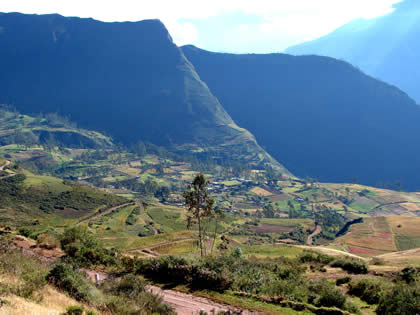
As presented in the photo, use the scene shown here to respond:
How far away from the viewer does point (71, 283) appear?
17.6 meters

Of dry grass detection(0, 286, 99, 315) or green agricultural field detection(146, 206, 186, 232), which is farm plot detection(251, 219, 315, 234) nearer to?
green agricultural field detection(146, 206, 186, 232)

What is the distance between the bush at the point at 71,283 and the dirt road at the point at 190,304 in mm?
3819

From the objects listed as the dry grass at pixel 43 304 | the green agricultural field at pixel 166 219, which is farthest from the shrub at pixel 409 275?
the green agricultural field at pixel 166 219

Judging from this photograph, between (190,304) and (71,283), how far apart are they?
7.44 m

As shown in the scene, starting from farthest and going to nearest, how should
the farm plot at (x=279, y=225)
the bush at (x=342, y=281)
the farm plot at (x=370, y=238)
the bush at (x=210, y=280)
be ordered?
the farm plot at (x=279, y=225), the farm plot at (x=370, y=238), the bush at (x=342, y=281), the bush at (x=210, y=280)

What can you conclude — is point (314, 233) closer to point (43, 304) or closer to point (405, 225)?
point (405, 225)

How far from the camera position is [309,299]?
2145 cm

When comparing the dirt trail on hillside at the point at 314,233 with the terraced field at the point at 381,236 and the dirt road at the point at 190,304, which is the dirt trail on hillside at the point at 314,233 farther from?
the dirt road at the point at 190,304

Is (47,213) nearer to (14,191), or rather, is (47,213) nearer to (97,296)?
(14,191)

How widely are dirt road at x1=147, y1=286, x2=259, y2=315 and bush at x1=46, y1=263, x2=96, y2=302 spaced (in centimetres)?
382

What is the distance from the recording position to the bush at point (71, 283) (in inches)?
664

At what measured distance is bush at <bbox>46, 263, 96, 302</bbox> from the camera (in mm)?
16859

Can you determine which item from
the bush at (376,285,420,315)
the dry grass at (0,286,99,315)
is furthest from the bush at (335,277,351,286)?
the dry grass at (0,286,99,315)

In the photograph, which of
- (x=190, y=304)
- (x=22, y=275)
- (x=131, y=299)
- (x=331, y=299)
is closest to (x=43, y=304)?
(x=22, y=275)
